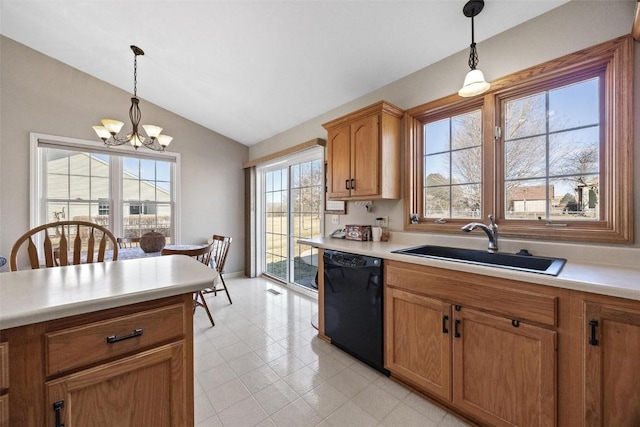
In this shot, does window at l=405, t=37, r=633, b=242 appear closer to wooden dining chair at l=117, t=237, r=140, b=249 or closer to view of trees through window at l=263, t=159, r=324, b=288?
view of trees through window at l=263, t=159, r=324, b=288

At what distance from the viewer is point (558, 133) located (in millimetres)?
1718

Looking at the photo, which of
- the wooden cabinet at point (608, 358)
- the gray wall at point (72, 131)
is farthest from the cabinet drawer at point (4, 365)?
the gray wall at point (72, 131)

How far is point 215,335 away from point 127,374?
177cm

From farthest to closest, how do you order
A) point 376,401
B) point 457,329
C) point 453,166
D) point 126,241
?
point 126,241, point 453,166, point 376,401, point 457,329

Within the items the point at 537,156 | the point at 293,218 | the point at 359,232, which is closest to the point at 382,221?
the point at 359,232

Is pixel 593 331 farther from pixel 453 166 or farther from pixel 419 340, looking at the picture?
pixel 453 166

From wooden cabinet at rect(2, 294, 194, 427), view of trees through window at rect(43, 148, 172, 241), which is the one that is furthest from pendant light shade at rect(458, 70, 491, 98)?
view of trees through window at rect(43, 148, 172, 241)

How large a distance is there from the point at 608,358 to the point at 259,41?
9.82 feet

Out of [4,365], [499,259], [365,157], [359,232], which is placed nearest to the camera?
[4,365]

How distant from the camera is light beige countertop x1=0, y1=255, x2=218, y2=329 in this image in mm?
775

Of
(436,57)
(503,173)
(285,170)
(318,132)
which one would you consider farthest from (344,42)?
(285,170)

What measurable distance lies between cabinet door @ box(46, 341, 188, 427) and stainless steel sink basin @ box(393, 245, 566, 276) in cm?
147

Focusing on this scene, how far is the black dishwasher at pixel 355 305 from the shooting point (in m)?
1.93

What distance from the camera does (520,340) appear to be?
130cm
